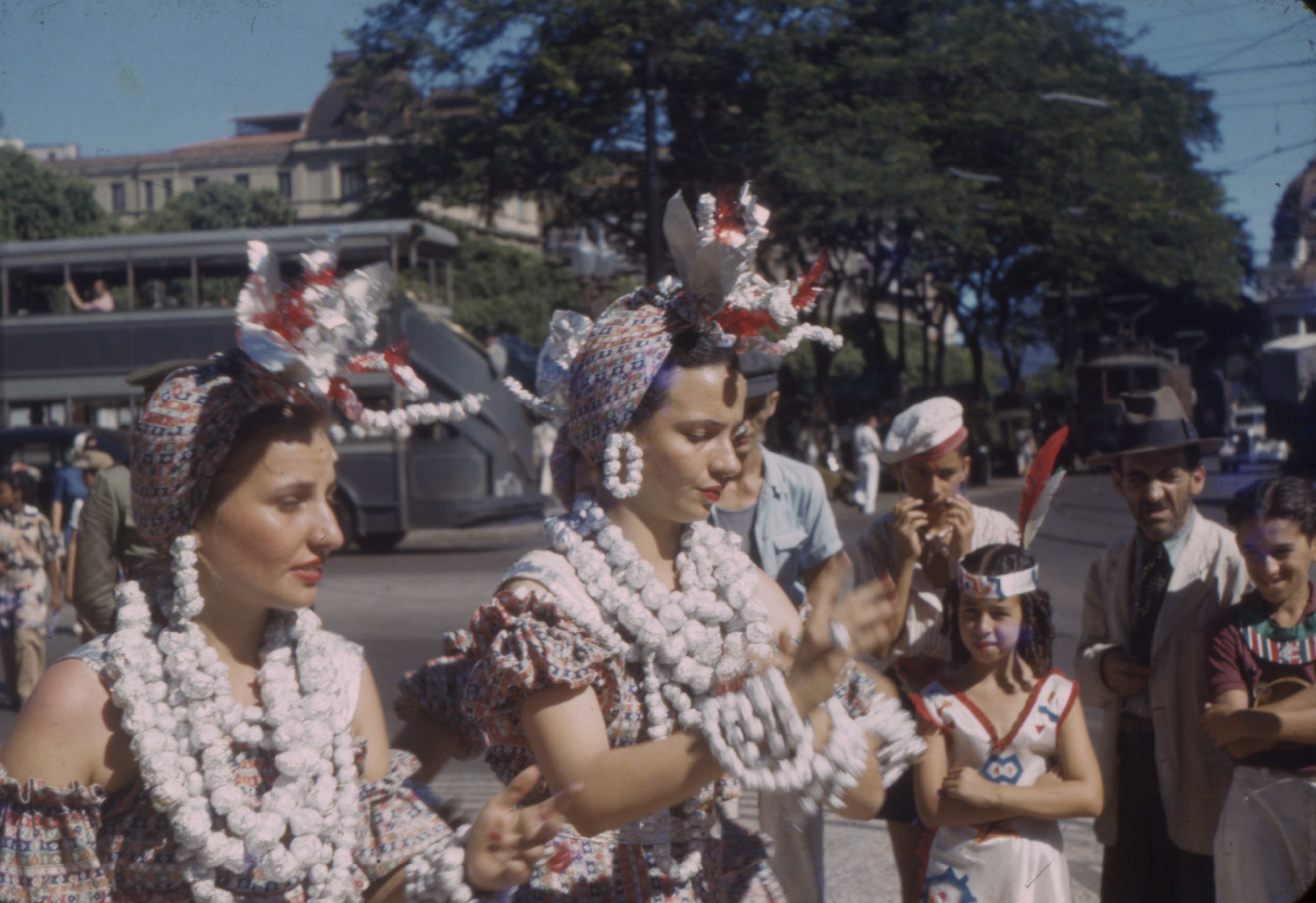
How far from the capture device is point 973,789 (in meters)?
2.92

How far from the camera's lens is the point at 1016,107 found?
1823cm

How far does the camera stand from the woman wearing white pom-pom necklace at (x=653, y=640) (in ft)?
5.73

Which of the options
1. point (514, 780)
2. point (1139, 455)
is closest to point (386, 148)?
point (1139, 455)

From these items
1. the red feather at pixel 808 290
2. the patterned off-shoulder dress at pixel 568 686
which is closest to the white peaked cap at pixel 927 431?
the red feather at pixel 808 290

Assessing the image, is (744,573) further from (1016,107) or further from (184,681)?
(1016,107)

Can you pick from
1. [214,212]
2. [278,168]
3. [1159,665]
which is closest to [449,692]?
[1159,665]

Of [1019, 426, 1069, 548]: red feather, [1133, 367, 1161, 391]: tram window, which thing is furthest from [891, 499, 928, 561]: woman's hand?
[1133, 367, 1161, 391]: tram window

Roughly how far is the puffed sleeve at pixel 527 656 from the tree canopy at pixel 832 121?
1052 centimetres

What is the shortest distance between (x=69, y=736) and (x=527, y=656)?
680 millimetres

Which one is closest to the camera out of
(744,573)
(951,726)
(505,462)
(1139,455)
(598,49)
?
(744,573)

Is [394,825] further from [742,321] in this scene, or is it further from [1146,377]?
[1146,377]

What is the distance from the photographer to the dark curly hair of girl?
10.1 feet

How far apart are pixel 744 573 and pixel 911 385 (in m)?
37.3

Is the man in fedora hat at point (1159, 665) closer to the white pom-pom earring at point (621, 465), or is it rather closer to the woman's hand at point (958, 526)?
the woman's hand at point (958, 526)
